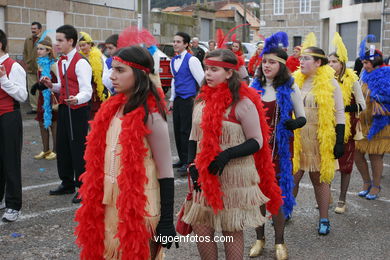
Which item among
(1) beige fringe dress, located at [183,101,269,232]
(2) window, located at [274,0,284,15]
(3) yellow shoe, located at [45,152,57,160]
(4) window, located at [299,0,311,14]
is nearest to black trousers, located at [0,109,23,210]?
(1) beige fringe dress, located at [183,101,269,232]

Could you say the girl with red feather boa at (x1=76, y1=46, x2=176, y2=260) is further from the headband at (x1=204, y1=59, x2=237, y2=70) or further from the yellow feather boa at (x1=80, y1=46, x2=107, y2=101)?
the yellow feather boa at (x1=80, y1=46, x2=107, y2=101)

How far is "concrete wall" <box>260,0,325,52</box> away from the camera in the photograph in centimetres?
3183

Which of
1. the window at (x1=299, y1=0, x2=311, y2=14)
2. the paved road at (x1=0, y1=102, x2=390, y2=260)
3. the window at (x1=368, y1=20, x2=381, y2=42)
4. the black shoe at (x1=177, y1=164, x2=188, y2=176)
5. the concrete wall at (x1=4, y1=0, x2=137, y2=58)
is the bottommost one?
the paved road at (x1=0, y1=102, x2=390, y2=260)

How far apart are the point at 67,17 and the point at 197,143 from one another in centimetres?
1181

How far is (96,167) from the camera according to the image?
9.29 feet

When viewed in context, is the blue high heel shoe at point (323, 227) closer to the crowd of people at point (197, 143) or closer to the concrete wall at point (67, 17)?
the crowd of people at point (197, 143)

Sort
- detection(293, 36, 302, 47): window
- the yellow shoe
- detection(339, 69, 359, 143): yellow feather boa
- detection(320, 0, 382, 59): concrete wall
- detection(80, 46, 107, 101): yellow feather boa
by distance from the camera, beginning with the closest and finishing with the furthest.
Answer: detection(339, 69, 359, 143): yellow feather boa < detection(80, 46, 107, 101): yellow feather boa < the yellow shoe < detection(320, 0, 382, 59): concrete wall < detection(293, 36, 302, 47): window

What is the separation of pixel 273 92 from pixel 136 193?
208cm

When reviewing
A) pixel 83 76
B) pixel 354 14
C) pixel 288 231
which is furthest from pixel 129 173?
pixel 354 14

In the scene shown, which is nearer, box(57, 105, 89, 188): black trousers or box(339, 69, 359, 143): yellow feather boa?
box(339, 69, 359, 143): yellow feather boa

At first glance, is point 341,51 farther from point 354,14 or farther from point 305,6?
point 305,6

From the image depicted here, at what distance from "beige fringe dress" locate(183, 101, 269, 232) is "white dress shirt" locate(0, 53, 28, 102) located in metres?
2.43

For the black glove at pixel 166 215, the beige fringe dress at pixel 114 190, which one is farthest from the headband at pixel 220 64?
the black glove at pixel 166 215

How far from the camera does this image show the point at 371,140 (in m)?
6.58
